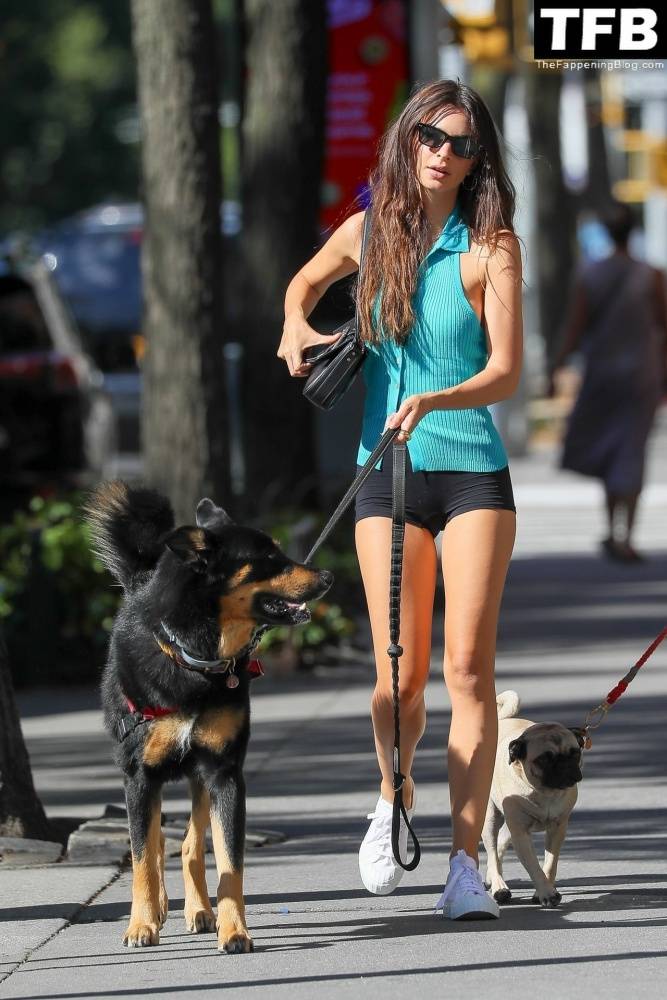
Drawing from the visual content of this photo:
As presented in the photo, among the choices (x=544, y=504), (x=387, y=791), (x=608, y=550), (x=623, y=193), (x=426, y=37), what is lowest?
(x=623, y=193)

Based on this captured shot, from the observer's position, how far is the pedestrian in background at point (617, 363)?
45.7ft

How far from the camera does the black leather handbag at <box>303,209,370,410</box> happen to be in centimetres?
565

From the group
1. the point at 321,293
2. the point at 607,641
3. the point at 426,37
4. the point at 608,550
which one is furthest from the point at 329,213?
the point at 321,293

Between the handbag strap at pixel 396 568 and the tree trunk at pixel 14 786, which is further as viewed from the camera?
the tree trunk at pixel 14 786

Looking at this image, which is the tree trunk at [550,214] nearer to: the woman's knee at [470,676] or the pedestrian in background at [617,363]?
the pedestrian in background at [617,363]

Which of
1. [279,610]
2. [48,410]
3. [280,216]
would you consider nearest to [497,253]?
[279,610]

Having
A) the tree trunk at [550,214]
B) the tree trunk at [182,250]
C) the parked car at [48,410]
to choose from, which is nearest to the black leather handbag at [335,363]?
the tree trunk at [182,250]

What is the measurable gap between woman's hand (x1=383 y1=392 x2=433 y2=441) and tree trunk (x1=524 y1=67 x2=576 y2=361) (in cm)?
2709

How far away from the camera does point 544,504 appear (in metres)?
19.1

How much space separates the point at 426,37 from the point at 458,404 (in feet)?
28.3

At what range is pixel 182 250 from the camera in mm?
10789

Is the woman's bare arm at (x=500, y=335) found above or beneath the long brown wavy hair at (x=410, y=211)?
beneath

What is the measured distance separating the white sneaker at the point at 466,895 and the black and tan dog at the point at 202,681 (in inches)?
22.4

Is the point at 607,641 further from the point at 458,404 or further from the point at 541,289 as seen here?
the point at 541,289
